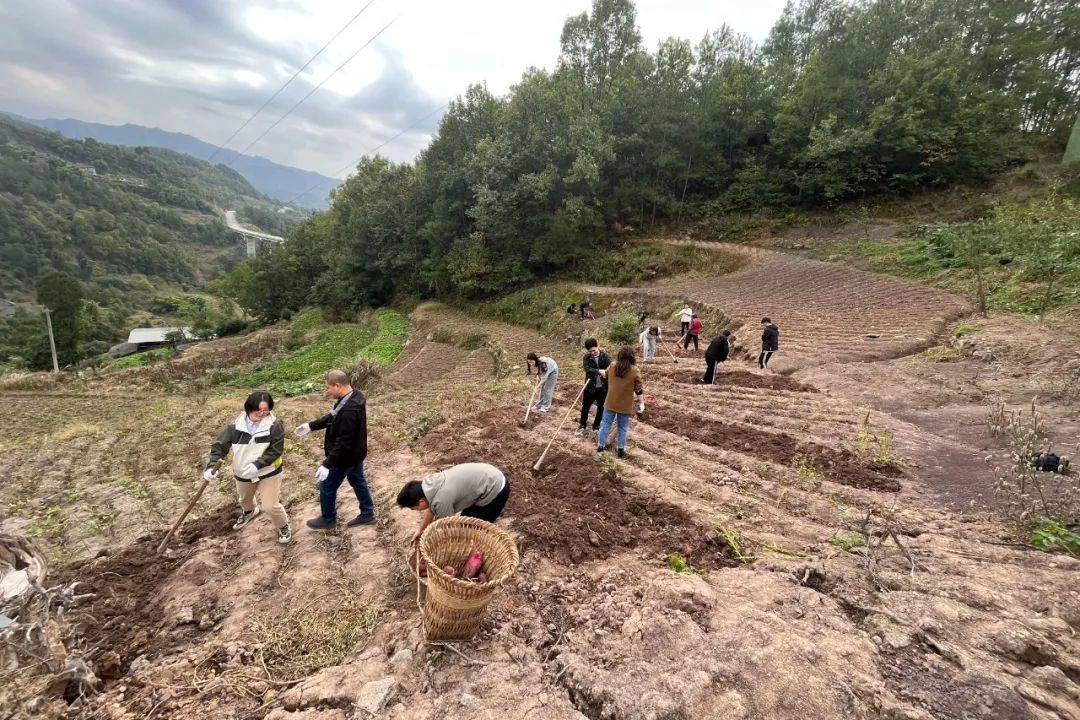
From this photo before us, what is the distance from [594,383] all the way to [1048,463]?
506 cm

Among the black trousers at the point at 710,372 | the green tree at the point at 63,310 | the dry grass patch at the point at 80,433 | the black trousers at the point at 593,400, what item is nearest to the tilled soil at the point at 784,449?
the black trousers at the point at 593,400

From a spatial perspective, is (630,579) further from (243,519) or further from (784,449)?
(243,519)

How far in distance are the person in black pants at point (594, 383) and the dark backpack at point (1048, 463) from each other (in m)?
4.82

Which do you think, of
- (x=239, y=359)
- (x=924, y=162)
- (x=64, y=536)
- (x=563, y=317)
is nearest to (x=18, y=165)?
(x=239, y=359)

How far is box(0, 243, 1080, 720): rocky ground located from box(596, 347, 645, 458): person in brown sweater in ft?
1.25

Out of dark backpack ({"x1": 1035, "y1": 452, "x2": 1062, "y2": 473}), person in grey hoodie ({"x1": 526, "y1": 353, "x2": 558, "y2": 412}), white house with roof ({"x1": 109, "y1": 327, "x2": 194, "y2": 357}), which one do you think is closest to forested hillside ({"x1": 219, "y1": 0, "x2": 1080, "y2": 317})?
person in grey hoodie ({"x1": 526, "y1": 353, "x2": 558, "y2": 412})

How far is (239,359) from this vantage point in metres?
26.1

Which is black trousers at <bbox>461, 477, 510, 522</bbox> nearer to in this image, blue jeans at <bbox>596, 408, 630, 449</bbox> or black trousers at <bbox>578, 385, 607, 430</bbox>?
blue jeans at <bbox>596, 408, 630, 449</bbox>

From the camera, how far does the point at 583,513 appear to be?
199 inches

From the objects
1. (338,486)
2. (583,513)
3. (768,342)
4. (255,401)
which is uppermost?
(768,342)

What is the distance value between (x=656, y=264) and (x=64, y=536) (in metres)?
23.1

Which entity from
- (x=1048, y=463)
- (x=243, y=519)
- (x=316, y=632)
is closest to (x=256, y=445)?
(x=243, y=519)

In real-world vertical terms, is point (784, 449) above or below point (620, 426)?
below

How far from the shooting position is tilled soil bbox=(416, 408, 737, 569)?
442cm
